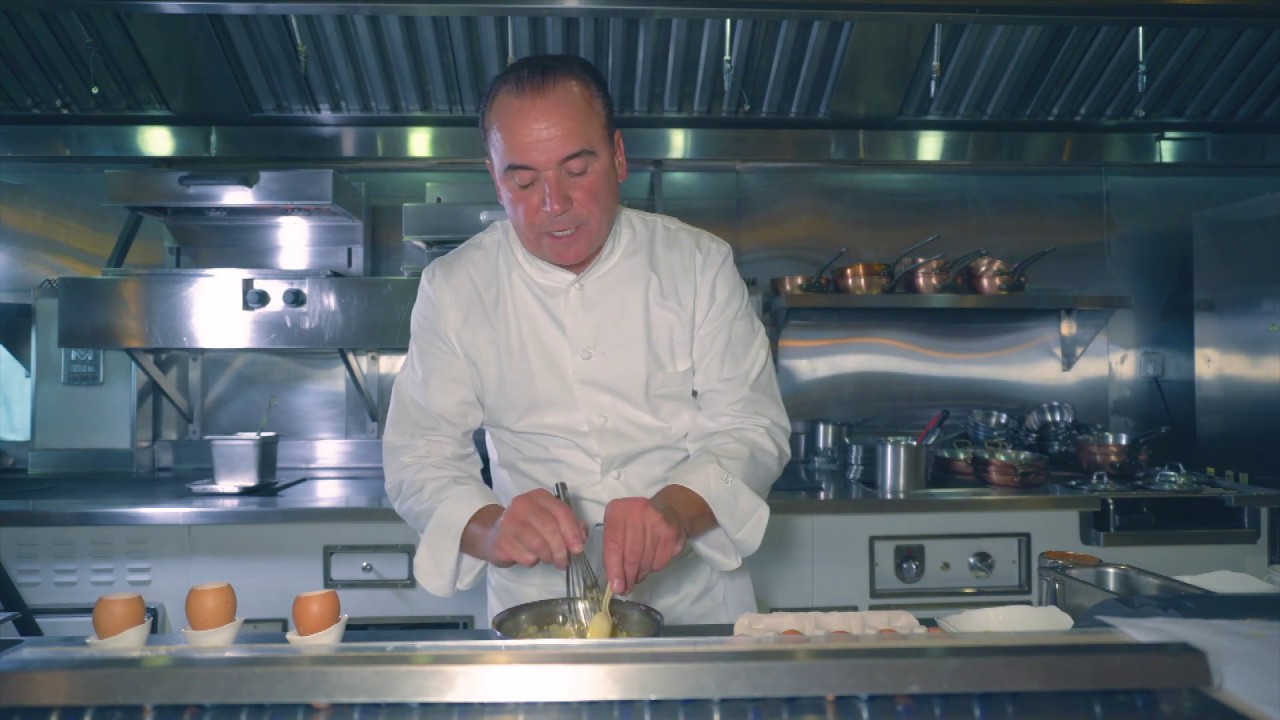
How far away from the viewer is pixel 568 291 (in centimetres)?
196

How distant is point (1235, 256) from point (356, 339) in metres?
3.18

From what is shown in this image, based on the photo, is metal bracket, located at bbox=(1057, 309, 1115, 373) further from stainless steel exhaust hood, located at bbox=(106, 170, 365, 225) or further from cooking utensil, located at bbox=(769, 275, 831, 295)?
stainless steel exhaust hood, located at bbox=(106, 170, 365, 225)

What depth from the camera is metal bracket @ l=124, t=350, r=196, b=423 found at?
347 centimetres

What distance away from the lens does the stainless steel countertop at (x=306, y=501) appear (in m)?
2.75

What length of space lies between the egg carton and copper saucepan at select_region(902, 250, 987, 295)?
2463mm

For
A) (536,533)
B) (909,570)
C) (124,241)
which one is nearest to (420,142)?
(124,241)

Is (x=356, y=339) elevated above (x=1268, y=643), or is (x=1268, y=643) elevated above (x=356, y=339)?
(x=356, y=339)

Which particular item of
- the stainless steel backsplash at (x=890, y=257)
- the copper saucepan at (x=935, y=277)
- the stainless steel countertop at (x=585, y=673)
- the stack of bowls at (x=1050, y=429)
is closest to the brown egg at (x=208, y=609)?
the stainless steel countertop at (x=585, y=673)

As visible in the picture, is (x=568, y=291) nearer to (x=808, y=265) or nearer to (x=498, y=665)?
(x=498, y=665)

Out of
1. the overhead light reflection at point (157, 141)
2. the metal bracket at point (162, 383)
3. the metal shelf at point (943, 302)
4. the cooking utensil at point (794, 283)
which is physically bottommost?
the metal bracket at point (162, 383)

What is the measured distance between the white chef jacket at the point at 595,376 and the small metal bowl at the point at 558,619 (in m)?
0.57

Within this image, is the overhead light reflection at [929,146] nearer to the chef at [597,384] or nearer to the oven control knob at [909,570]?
the oven control knob at [909,570]

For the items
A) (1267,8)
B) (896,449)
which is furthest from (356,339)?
(1267,8)

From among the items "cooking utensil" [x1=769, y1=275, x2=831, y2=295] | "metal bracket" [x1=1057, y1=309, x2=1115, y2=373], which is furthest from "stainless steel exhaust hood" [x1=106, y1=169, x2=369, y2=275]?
"metal bracket" [x1=1057, y1=309, x2=1115, y2=373]
